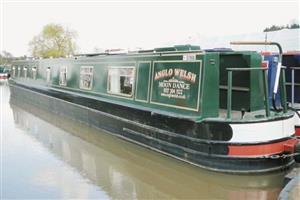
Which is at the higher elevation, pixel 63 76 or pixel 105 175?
pixel 63 76

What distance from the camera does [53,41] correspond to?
36719 mm

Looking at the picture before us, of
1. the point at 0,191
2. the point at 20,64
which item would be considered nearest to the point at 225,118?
the point at 0,191

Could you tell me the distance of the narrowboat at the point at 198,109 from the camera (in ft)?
17.9

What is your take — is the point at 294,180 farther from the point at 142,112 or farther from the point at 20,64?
the point at 20,64

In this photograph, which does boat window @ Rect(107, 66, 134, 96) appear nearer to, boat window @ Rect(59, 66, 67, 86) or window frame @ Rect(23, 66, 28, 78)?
boat window @ Rect(59, 66, 67, 86)

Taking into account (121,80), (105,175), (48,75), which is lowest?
(105,175)

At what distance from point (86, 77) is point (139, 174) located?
4.70 meters

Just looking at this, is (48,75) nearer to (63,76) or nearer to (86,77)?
(63,76)

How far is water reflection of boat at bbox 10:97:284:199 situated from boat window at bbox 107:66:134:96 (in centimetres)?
100

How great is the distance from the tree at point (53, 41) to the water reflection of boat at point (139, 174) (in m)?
28.1

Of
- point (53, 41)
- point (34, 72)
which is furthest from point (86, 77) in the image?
point (53, 41)

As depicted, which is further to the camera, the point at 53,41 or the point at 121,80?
the point at 53,41

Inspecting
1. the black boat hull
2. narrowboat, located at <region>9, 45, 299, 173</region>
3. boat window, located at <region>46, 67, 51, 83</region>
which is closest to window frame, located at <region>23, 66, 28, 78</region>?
boat window, located at <region>46, 67, 51, 83</region>

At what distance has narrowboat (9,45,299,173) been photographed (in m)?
5.46
